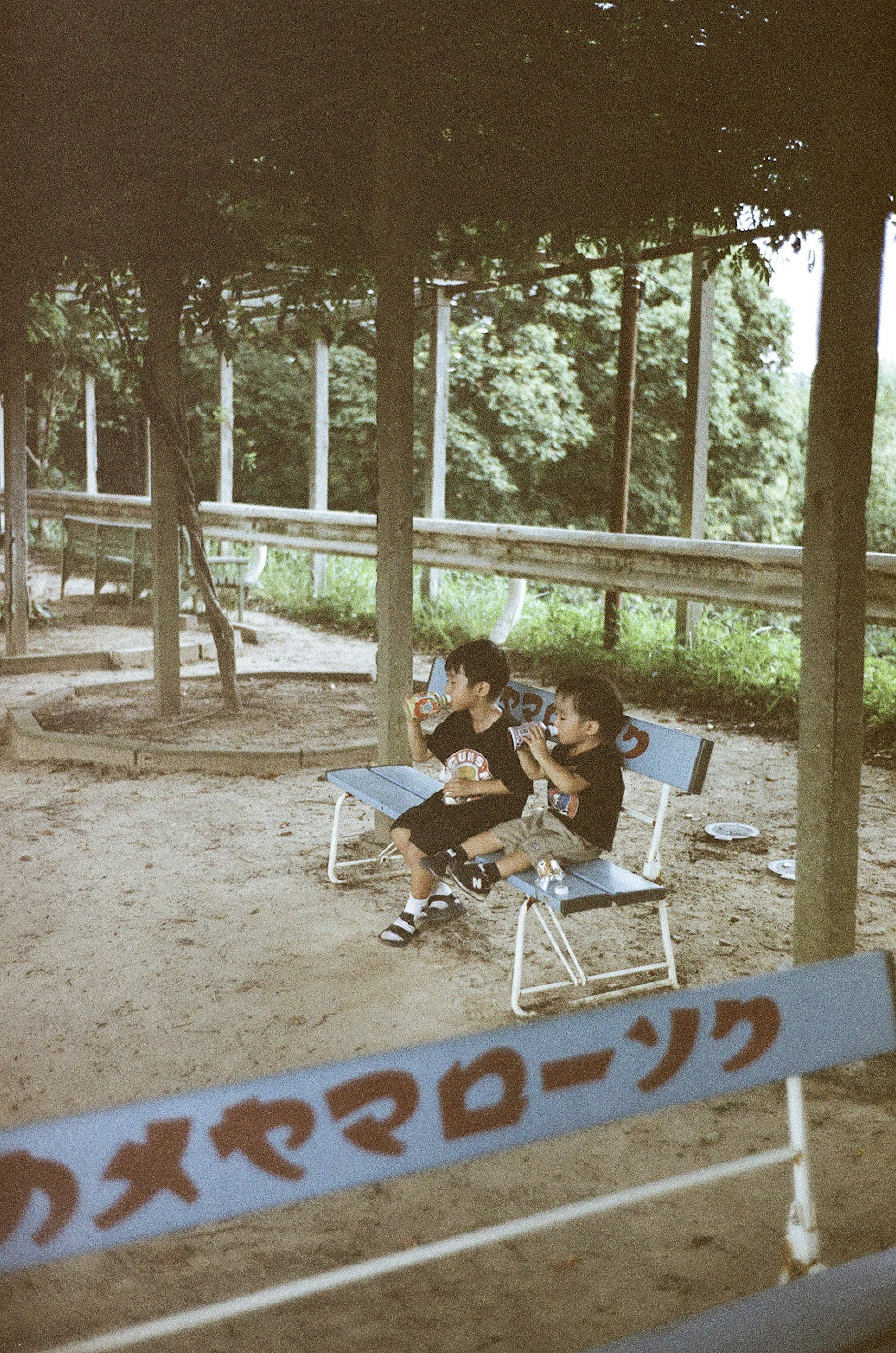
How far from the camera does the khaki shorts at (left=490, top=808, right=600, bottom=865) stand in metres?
4.27

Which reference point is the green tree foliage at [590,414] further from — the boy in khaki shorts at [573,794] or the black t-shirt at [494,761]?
the boy in khaki shorts at [573,794]

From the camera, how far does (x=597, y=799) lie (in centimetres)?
436

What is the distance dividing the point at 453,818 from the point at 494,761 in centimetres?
27

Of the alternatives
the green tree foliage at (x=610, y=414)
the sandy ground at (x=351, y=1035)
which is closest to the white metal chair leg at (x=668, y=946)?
the sandy ground at (x=351, y=1035)

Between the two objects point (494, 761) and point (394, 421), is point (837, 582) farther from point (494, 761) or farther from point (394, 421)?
point (394, 421)

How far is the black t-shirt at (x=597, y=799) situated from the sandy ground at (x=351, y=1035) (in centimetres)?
59

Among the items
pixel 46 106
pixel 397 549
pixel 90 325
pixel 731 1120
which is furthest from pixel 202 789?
pixel 90 325

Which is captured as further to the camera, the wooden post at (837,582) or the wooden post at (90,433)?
the wooden post at (90,433)

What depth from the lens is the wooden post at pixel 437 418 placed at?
11.9 meters

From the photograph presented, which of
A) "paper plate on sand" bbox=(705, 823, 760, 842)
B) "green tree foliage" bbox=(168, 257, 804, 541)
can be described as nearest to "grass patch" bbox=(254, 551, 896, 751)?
"paper plate on sand" bbox=(705, 823, 760, 842)

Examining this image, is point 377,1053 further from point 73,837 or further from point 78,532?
point 78,532

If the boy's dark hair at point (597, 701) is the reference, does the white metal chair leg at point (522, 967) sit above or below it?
below

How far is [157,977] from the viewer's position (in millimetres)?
4355

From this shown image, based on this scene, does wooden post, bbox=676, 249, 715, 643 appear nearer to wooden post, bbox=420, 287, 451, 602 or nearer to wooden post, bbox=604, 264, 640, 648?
wooden post, bbox=604, 264, 640, 648
